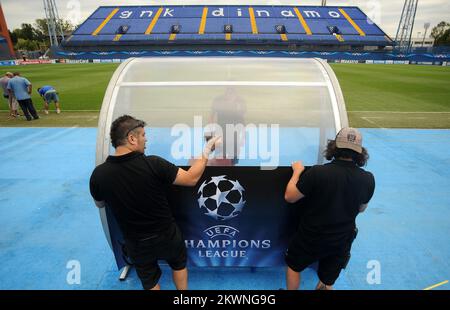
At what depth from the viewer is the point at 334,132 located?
9.02ft

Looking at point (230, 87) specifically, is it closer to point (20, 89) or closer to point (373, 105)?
point (20, 89)

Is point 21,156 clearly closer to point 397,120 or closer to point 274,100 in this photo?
point 274,100

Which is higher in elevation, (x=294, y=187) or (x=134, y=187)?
(x=134, y=187)

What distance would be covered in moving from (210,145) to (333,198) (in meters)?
1.15

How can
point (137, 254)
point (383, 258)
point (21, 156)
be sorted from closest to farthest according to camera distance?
point (137, 254) < point (383, 258) < point (21, 156)

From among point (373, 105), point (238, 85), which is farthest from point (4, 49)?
point (238, 85)

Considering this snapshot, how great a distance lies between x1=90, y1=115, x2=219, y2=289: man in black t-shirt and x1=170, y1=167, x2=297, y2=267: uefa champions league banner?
40 cm

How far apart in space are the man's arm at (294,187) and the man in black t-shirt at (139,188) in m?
0.80

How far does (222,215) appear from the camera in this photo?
2998mm

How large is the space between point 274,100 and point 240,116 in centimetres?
76

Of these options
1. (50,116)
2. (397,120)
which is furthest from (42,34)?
(397,120)

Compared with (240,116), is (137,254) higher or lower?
lower

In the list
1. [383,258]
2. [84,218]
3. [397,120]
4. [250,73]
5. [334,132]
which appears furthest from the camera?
[397,120]
